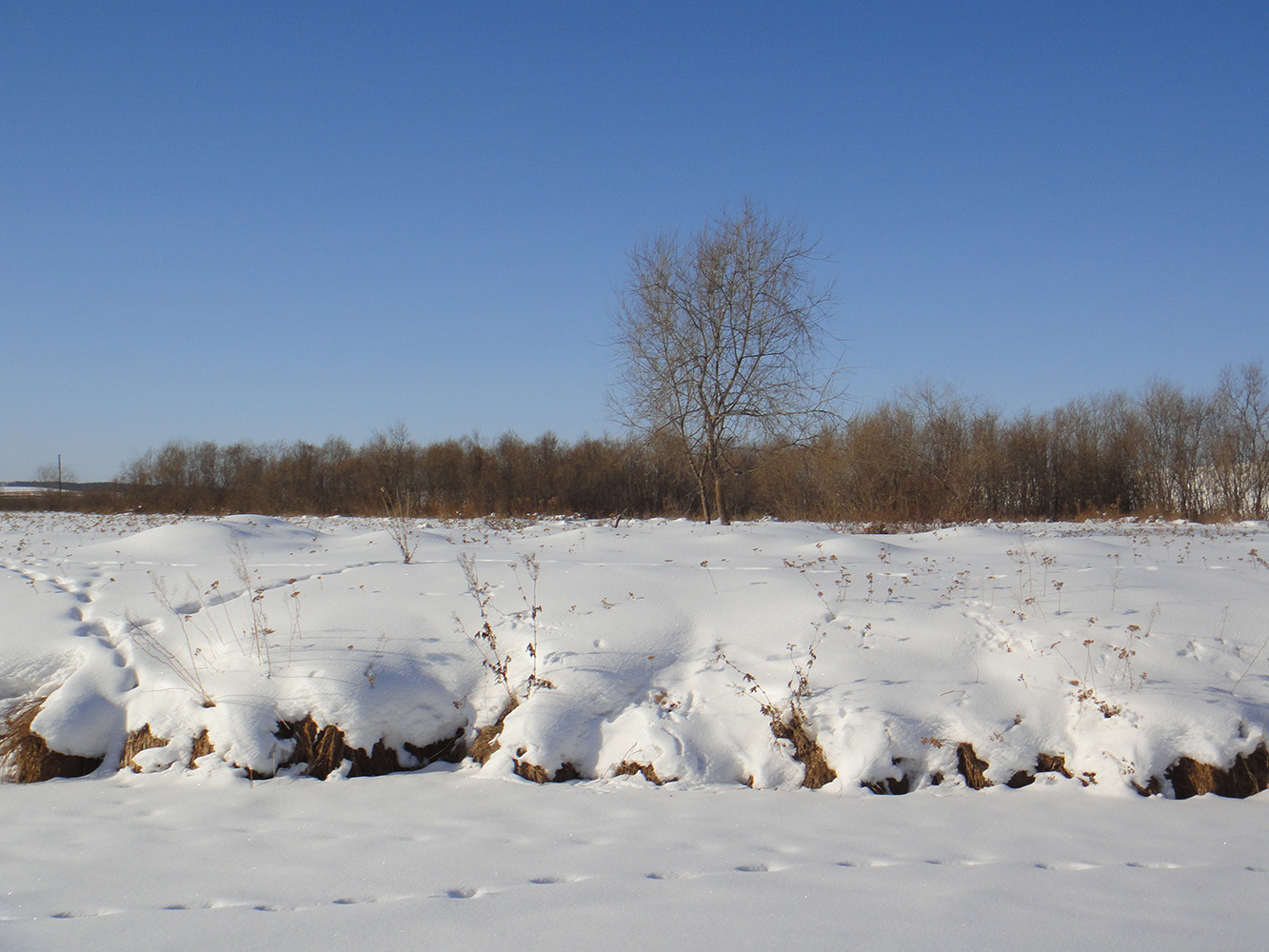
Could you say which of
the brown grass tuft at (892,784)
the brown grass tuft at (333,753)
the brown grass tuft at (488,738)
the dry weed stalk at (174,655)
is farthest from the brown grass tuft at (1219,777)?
the dry weed stalk at (174,655)

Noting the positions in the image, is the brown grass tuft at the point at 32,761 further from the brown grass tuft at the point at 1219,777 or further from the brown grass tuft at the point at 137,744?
the brown grass tuft at the point at 1219,777

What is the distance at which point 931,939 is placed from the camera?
2.93m

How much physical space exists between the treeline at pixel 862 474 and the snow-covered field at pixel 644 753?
8076 millimetres

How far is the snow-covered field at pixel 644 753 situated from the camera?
127 inches

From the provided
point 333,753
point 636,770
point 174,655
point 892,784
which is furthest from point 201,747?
point 892,784

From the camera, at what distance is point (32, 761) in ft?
17.0

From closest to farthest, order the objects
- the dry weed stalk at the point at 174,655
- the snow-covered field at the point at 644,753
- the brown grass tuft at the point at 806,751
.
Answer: the snow-covered field at the point at 644,753 → the brown grass tuft at the point at 806,751 → the dry weed stalk at the point at 174,655

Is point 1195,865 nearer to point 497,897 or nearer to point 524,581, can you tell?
point 497,897

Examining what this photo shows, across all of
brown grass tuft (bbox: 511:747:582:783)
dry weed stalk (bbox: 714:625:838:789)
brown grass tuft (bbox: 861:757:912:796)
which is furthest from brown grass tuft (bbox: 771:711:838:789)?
brown grass tuft (bbox: 511:747:582:783)

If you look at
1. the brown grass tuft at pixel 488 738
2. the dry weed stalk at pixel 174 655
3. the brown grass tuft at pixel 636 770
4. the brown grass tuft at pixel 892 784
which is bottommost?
the brown grass tuft at pixel 892 784

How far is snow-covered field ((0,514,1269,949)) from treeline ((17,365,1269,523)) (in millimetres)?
8076

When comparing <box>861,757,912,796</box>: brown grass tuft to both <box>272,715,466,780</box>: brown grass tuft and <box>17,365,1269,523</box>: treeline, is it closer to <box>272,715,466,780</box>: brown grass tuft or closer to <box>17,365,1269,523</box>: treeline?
<box>272,715,466,780</box>: brown grass tuft

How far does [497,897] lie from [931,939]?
1752 millimetres

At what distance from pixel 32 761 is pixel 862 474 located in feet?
62.8
